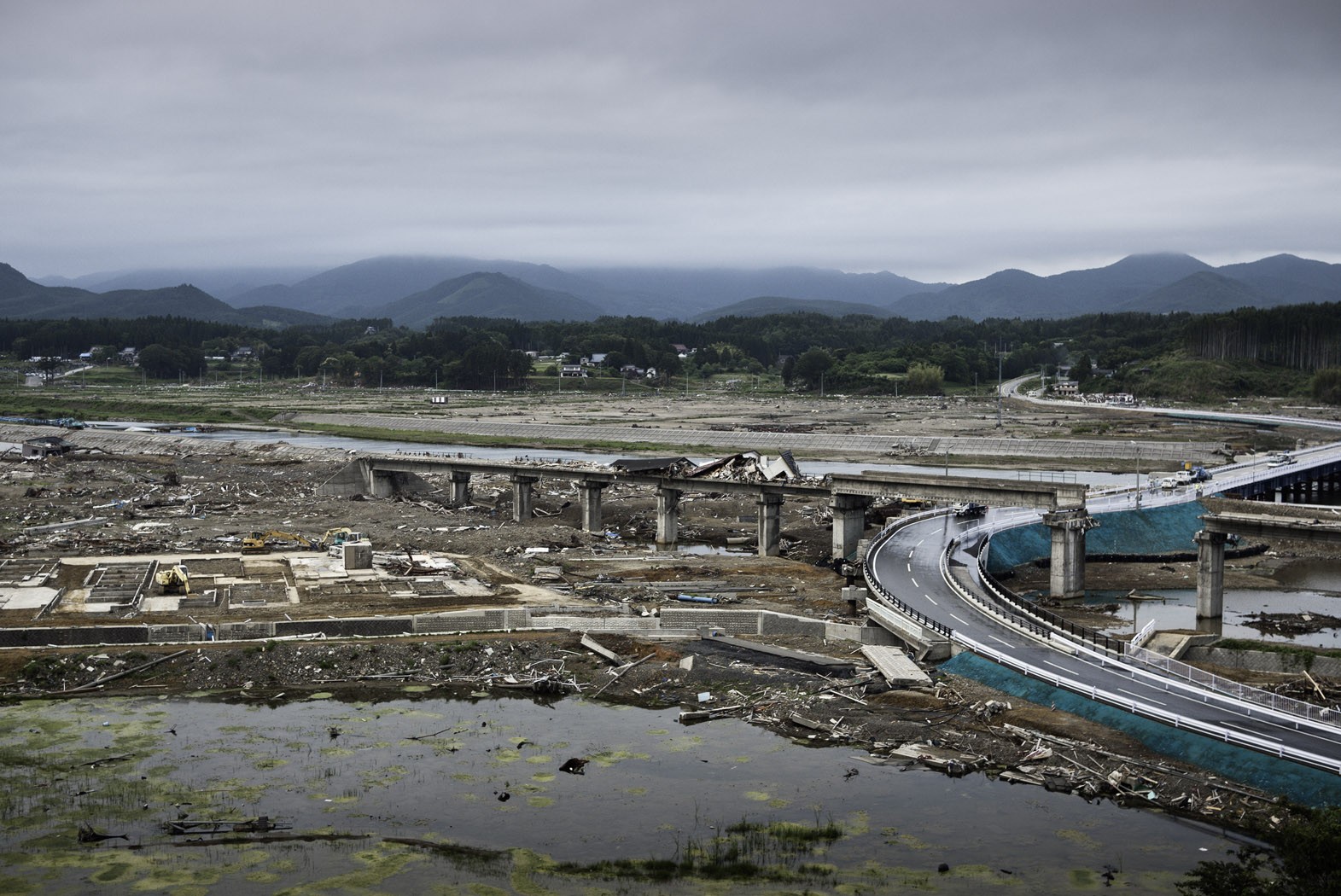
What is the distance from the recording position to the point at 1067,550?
66.4 meters

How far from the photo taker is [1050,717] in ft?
133

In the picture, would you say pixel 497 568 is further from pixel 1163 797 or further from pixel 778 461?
pixel 1163 797

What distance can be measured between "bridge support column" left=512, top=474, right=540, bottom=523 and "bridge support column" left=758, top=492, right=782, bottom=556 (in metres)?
20.9

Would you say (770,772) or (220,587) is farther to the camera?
(220,587)

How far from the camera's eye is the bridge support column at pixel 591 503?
88000 millimetres

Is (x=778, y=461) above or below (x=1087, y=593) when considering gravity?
above

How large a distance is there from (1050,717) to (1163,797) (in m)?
5.93

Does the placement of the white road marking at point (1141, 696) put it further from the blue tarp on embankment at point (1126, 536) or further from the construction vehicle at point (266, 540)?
the construction vehicle at point (266, 540)

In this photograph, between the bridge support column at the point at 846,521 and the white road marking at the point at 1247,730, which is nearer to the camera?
the white road marking at the point at 1247,730

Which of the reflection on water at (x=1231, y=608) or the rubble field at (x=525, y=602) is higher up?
the rubble field at (x=525, y=602)

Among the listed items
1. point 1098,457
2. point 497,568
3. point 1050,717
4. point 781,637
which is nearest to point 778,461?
point 497,568

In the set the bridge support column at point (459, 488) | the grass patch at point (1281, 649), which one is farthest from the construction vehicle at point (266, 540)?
the grass patch at point (1281, 649)

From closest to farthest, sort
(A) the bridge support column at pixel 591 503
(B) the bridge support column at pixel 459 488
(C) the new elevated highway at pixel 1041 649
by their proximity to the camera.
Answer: (C) the new elevated highway at pixel 1041 649, (A) the bridge support column at pixel 591 503, (B) the bridge support column at pixel 459 488

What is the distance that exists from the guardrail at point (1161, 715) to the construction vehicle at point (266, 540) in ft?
139
